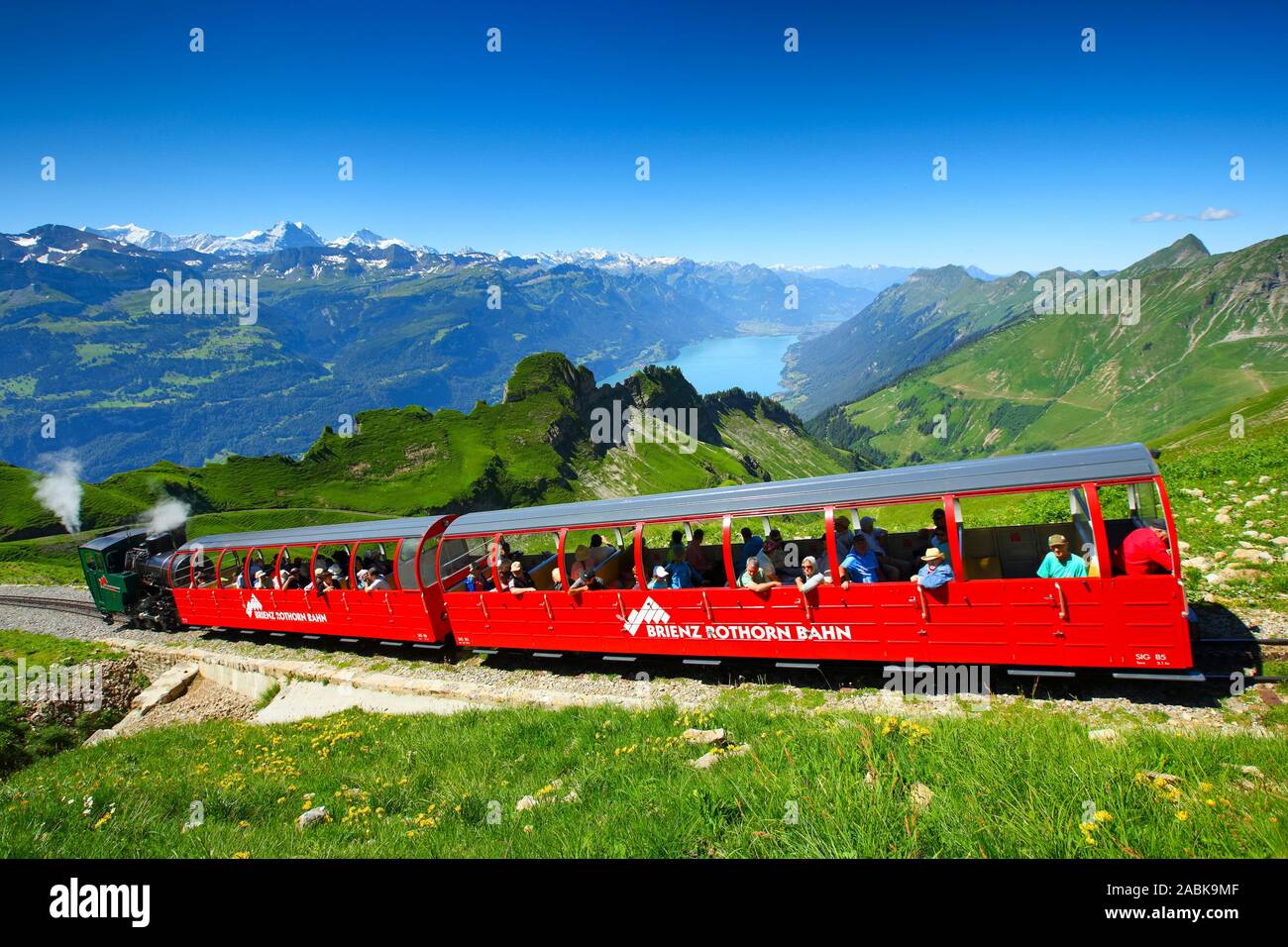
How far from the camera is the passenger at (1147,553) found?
962 cm

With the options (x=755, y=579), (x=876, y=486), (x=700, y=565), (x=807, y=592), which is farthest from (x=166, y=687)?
(x=876, y=486)

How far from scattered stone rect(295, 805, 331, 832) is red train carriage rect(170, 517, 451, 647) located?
336 inches

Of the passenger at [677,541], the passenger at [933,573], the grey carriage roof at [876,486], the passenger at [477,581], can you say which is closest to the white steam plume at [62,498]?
the passenger at [477,581]

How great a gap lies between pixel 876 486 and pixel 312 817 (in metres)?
10.2

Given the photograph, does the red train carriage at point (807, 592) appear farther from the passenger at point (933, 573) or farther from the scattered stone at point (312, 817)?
the scattered stone at point (312, 817)

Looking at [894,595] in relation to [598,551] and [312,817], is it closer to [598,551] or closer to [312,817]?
[598,551]

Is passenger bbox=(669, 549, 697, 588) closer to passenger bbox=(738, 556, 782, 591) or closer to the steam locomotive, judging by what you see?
passenger bbox=(738, 556, 782, 591)

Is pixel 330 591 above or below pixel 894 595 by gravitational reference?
below

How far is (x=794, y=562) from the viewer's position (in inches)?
541

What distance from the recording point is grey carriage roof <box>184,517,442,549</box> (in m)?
17.7

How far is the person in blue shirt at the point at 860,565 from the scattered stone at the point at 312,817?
9.02 metres

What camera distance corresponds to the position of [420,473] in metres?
127
